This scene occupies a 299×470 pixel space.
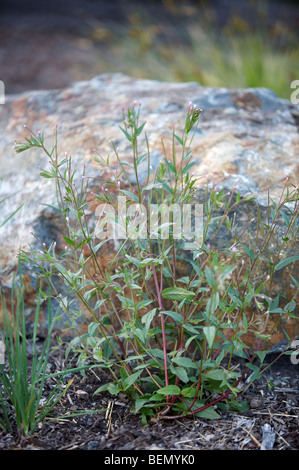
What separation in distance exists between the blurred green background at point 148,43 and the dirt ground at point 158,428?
370 centimetres

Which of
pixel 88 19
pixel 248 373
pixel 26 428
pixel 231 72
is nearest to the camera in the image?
pixel 26 428

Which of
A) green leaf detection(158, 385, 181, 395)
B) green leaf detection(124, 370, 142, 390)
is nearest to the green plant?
green leaf detection(124, 370, 142, 390)

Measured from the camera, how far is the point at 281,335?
2.13 meters

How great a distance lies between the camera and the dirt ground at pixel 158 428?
1688mm

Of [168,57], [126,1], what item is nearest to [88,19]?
[126,1]

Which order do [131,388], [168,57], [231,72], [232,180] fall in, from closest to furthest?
[131,388]
[232,180]
[231,72]
[168,57]

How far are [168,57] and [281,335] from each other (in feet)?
14.7

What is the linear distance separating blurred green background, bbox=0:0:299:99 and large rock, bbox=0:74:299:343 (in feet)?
7.12

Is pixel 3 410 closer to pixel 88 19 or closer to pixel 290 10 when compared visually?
pixel 88 19

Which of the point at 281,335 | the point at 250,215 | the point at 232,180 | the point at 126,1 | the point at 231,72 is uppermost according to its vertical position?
the point at 126,1

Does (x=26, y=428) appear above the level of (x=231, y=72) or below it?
below

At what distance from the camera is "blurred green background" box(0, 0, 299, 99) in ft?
17.3

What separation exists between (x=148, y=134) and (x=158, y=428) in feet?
5.06

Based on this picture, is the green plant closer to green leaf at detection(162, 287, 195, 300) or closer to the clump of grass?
green leaf at detection(162, 287, 195, 300)
